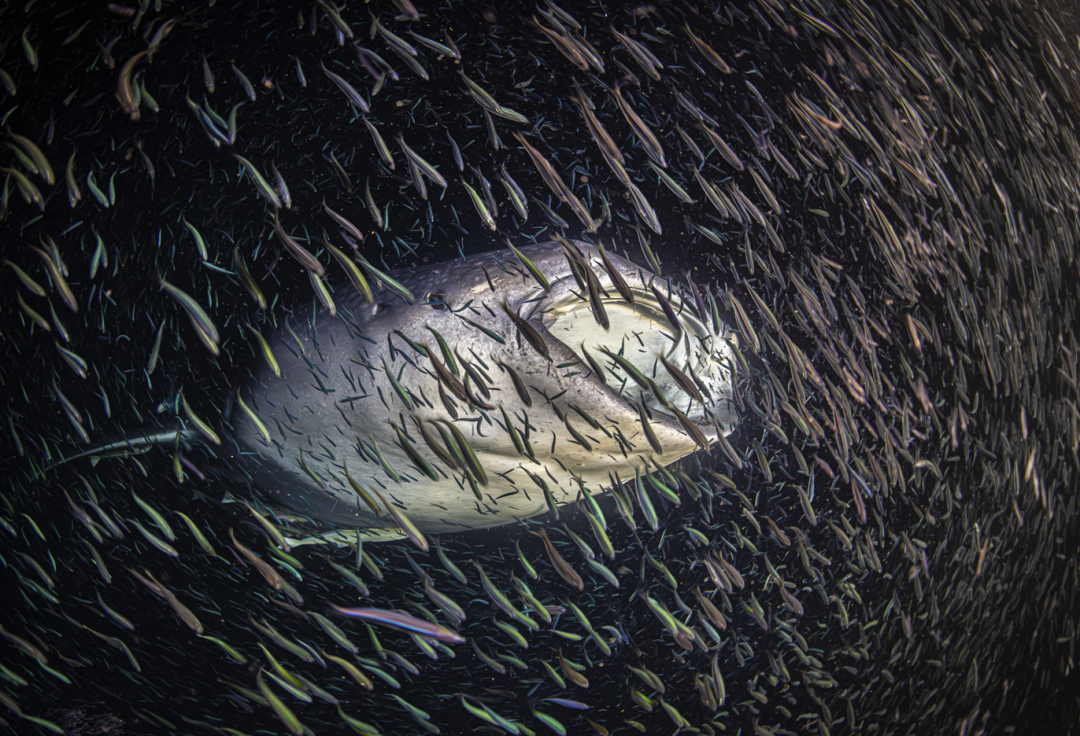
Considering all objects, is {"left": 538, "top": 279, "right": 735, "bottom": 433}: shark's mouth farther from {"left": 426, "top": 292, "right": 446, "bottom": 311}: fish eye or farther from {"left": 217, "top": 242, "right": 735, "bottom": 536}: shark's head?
{"left": 426, "top": 292, "right": 446, "bottom": 311}: fish eye

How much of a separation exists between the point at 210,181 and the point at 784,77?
4424 millimetres

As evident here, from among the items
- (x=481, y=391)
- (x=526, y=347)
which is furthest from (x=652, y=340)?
(x=481, y=391)

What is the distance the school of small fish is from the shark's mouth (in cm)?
10

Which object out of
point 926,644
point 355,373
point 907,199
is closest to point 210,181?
point 355,373

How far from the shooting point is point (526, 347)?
6.96 feet

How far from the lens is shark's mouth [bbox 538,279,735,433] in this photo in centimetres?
206

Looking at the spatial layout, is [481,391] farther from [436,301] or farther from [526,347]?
[436,301]

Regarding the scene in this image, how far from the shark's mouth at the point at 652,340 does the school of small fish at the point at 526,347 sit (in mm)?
99

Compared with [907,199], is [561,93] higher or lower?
higher

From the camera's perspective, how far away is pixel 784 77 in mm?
3705

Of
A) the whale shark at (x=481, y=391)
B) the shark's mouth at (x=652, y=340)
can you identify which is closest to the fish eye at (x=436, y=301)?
the whale shark at (x=481, y=391)

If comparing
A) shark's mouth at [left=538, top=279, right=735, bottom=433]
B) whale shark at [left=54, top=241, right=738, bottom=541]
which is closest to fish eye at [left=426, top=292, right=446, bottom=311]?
whale shark at [left=54, top=241, right=738, bottom=541]

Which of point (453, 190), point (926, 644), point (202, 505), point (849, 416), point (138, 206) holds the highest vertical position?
point (453, 190)

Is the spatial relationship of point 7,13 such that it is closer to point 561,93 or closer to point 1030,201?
point 561,93
